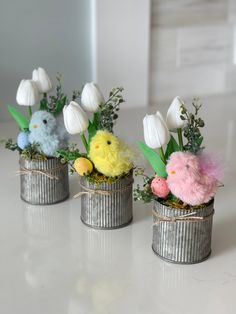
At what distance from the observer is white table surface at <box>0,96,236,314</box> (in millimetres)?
827

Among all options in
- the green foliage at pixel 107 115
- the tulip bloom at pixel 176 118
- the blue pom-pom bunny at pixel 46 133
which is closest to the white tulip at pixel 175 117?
the tulip bloom at pixel 176 118

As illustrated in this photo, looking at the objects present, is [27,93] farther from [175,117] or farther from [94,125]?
[175,117]

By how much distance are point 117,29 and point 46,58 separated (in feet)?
0.76

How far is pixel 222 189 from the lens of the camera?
4.02 ft

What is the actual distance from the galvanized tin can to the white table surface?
0.02 meters

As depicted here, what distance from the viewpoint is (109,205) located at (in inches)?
39.6

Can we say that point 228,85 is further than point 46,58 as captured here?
Yes

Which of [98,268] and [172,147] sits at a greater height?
[172,147]

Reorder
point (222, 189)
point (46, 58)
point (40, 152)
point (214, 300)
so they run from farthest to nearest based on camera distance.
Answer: point (46, 58)
point (222, 189)
point (40, 152)
point (214, 300)

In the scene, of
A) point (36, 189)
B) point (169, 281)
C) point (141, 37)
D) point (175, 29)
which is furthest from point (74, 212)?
point (175, 29)

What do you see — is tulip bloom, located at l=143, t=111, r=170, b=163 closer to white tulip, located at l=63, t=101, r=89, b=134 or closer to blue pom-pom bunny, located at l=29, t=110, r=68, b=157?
white tulip, located at l=63, t=101, r=89, b=134

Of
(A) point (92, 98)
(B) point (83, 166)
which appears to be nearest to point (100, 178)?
(B) point (83, 166)

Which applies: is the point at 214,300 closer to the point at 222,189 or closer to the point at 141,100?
the point at 222,189

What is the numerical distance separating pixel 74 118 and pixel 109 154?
0.08 metres
